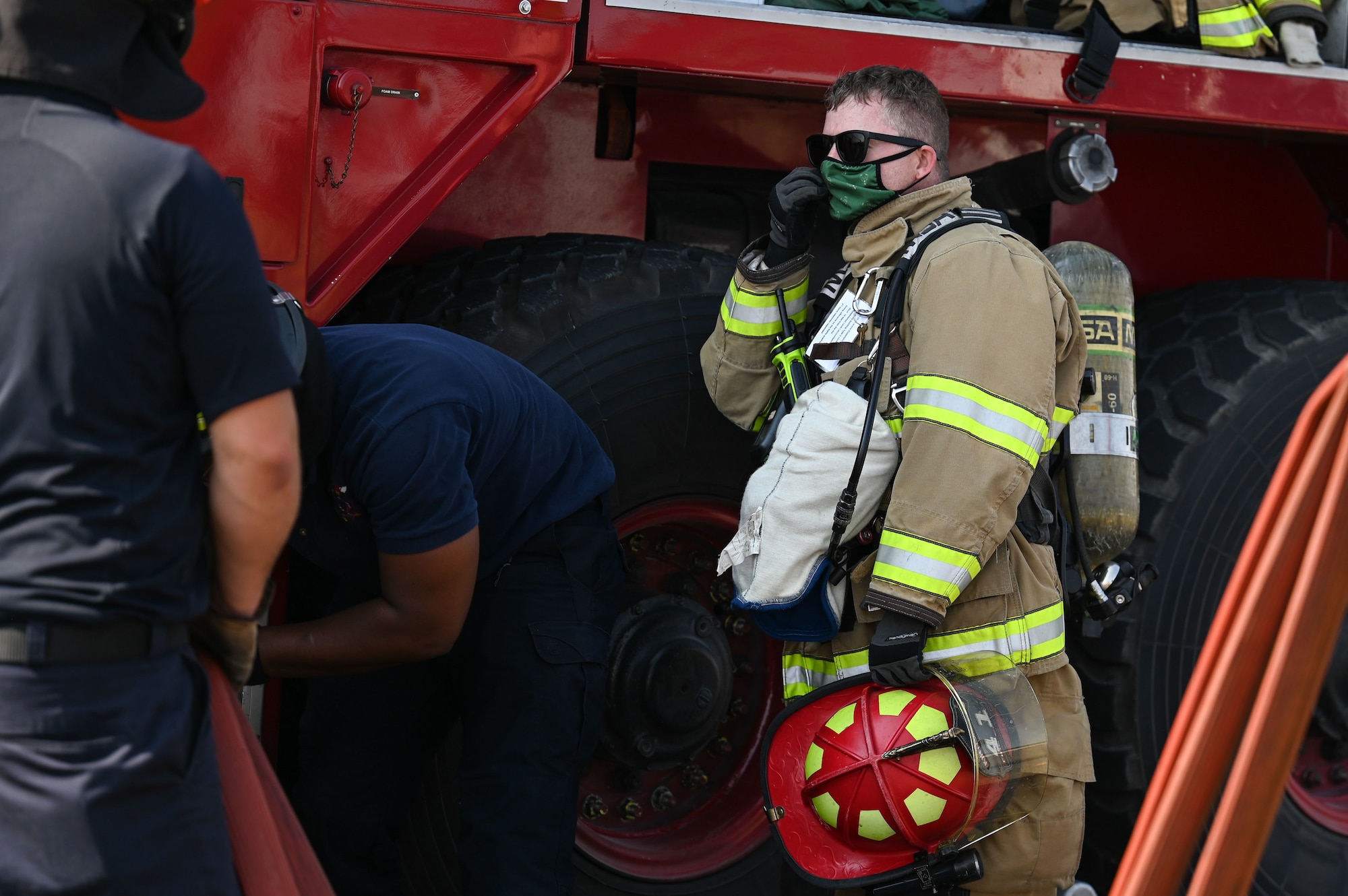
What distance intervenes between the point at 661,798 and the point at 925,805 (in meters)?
0.88

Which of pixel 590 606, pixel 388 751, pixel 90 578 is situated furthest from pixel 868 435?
pixel 90 578

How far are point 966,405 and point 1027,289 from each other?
259 mm

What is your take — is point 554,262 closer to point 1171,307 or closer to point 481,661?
point 481,661

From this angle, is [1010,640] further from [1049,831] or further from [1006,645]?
[1049,831]

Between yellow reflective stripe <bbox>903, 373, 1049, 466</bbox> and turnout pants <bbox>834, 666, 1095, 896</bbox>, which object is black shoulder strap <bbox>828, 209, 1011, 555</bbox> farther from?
turnout pants <bbox>834, 666, 1095, 896</bbox>

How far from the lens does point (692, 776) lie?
3129 mm

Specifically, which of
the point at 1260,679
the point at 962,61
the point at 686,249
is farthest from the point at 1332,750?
the point at 1260,679

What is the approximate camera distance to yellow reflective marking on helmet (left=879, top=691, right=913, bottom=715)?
7.88 feet

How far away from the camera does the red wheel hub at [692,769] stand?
9.87 feet

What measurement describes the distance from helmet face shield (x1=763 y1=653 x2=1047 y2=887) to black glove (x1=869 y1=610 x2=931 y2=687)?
0.07 metres

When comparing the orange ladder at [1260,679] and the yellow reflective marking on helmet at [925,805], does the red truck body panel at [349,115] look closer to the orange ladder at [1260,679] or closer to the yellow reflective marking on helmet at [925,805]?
the yellow reflective marking on helmet at [925,805]

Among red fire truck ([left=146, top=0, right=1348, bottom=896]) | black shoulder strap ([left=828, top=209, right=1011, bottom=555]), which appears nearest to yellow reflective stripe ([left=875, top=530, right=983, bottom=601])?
black shoulder strap ([left=828, top=209, right=1011, bottom=555])

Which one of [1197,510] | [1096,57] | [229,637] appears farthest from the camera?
[1197,510]

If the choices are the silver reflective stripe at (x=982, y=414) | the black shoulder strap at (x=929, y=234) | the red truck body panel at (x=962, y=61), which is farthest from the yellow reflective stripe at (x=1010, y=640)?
the red truck body panel at (x=962, y=61)
